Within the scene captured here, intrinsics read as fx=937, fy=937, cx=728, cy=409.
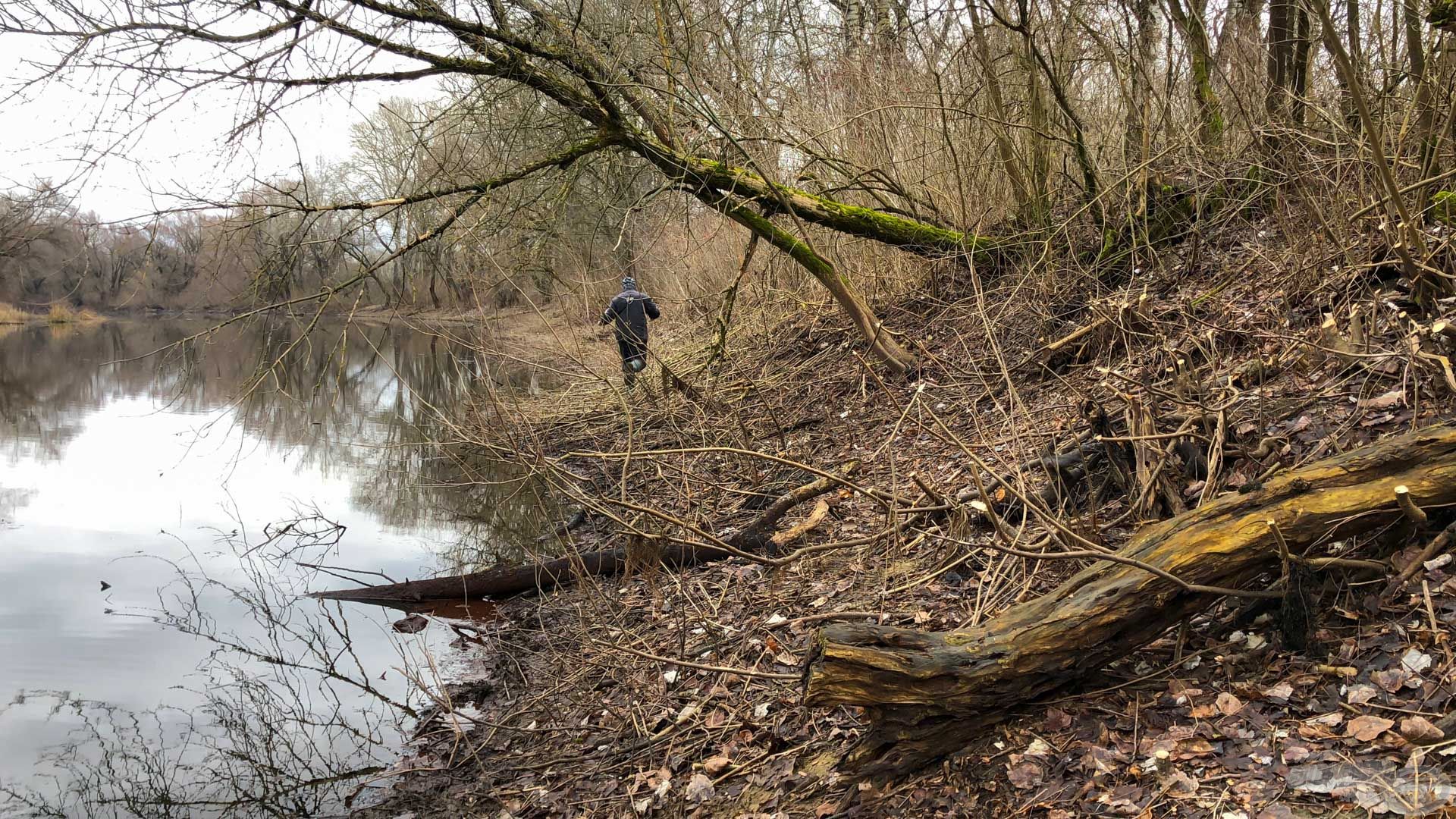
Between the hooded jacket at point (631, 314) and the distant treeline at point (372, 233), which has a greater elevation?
the distant treeline at point (372, 233)

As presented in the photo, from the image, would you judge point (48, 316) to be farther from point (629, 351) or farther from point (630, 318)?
point (629, 351)

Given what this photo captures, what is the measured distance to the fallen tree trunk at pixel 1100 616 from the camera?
326cm

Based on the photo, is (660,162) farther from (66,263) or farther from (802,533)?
(66,263)

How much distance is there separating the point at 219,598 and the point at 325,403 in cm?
1139

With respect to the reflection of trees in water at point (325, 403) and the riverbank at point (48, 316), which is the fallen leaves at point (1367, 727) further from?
the riverbank at point (48, 316)

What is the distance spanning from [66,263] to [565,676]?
4210 millimetres

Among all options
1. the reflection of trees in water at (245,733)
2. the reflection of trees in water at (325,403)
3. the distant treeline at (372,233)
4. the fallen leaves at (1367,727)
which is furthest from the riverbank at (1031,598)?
the distant treeline at (372,233)

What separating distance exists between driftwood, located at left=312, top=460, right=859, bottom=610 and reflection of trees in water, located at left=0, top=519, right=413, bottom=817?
0.41 m

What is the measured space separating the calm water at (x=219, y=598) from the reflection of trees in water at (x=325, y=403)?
0.08 m

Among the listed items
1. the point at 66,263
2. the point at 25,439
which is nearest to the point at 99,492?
the point at 25,439

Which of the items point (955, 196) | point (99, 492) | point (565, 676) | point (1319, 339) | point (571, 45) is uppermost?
point (571, 45)

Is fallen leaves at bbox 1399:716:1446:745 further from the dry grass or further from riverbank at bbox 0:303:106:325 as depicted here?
the dry grass

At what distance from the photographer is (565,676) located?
224 inches

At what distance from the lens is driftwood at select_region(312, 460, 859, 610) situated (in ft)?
22.0
